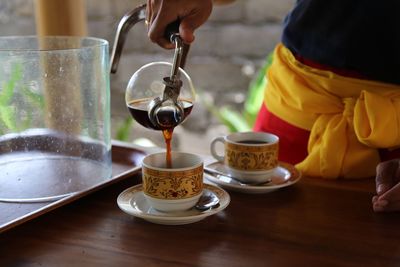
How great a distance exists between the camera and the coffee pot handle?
81 centimetres

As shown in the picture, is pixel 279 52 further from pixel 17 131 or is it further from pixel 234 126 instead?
pixel 234 126

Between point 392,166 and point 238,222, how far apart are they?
0.24 metres

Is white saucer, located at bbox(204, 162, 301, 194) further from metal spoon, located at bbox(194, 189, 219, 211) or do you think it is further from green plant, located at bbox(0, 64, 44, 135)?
green plant, located at bbox(0, 64, 44, 135)

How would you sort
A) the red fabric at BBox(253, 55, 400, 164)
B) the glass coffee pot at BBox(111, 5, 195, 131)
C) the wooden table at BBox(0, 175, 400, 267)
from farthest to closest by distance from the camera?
the red fabric at BBox(253, 55, 400, 164) < the glass coffee pot at BBox(111, 5, 195, 131) < the wooden table at BBox(0, 175, 400, 267)

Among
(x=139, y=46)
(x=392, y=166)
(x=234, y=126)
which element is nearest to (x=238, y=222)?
(x=392, y=166)

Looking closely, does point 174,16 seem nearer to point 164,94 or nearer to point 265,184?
point 164,94

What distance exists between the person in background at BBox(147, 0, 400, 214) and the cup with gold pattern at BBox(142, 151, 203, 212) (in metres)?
0.23

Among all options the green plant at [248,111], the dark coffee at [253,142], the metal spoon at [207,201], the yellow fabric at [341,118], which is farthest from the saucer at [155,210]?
the green plant at [248,111]

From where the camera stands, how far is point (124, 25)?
811mm

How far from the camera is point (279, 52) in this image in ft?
3.24

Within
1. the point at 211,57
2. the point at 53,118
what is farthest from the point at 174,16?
the point at 211,57

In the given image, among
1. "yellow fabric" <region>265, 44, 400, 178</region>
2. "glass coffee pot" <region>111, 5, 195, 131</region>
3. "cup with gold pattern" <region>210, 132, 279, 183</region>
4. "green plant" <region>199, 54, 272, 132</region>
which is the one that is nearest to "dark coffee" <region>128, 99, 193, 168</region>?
"glass coffee pot" <region>111, 5, 195, 131</region>

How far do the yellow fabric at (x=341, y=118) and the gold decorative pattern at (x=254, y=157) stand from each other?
11 cm

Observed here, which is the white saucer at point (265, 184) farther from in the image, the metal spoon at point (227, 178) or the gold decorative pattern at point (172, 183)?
the gold decorative pattern at point (172, 183)
